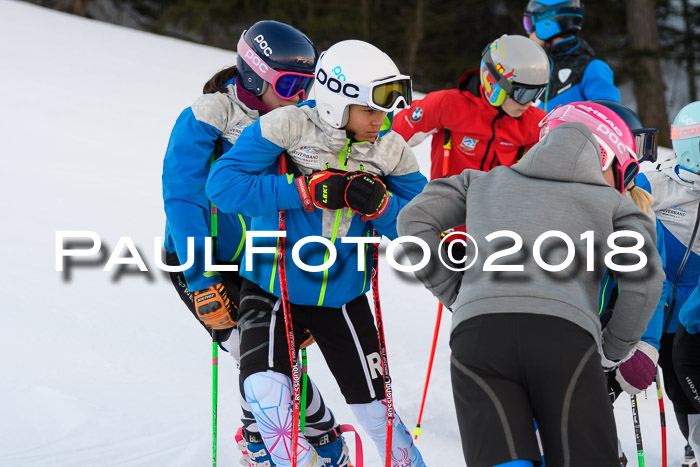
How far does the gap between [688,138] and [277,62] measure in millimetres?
1846

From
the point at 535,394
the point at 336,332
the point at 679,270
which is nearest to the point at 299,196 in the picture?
the point at 336,332

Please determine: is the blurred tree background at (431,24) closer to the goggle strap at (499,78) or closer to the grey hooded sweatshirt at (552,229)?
the goggle strap at (499,78)

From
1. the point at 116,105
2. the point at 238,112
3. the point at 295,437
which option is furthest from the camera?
the point at 116,105

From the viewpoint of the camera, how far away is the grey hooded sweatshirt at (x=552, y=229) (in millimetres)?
2223

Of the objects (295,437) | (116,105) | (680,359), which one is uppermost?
(116,105)

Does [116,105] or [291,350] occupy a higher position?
[116,105]

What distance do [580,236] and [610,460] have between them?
0.61 meters

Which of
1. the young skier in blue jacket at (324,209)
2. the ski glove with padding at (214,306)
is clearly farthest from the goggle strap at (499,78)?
the ski glove with padding at (214,306)

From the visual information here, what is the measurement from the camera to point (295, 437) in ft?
9.54

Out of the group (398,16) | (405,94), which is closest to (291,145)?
(405,94)

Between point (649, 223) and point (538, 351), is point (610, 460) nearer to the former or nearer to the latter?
point (538, 351)

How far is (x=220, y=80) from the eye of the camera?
11.5ft

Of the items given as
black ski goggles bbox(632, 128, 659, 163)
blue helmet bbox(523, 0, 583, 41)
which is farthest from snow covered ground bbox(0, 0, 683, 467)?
blue helmet bbox(523, 0, 583, 41)

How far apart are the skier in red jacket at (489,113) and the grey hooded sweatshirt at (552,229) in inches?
59.6
